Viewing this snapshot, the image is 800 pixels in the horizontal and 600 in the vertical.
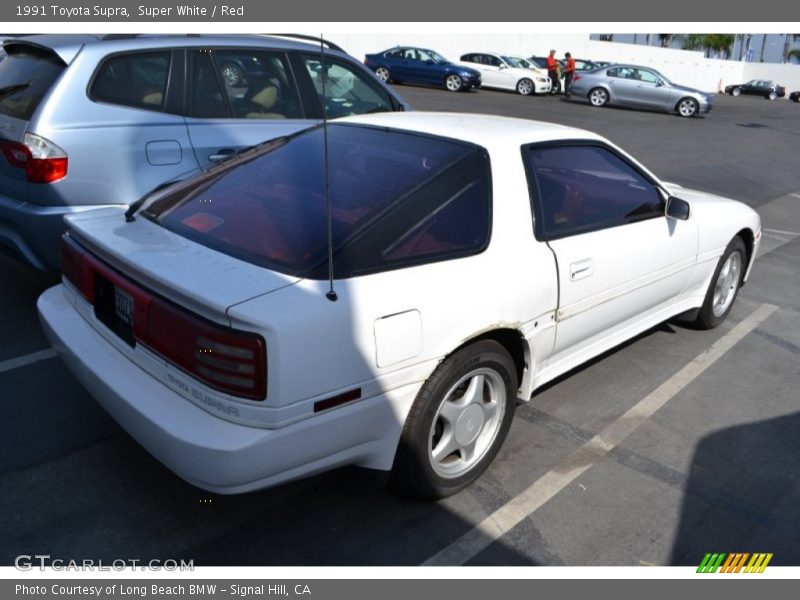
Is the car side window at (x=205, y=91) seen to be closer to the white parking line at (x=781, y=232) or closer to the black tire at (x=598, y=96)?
the white parking line at (x=781, y=232)

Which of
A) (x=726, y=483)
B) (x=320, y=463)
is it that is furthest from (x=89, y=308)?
(x=726, y=483)

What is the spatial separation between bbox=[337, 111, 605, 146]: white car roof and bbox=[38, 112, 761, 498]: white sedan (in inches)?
0.6

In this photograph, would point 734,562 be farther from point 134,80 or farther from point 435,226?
point 134,80

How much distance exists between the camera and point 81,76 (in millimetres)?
4605

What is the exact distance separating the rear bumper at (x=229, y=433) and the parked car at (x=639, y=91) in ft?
74.4

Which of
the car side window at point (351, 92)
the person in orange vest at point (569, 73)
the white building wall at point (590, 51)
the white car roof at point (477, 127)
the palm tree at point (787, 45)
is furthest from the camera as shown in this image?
the palm tree at point (787, 45)

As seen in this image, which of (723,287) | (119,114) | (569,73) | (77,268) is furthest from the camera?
(569,73)

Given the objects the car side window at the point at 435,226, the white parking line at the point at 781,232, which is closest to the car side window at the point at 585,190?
the car side window at the point at 435,226

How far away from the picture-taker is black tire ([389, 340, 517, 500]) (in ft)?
9.40

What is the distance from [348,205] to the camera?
9.77 ft

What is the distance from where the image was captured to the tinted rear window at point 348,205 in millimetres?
2781

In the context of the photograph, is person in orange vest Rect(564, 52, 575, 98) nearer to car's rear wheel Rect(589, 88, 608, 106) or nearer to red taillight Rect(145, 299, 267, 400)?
car's rear wheel Rect(589, 88, 608, 106)

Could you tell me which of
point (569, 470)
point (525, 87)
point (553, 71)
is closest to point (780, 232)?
point (569, 470)

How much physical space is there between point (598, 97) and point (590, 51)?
20.9 m
